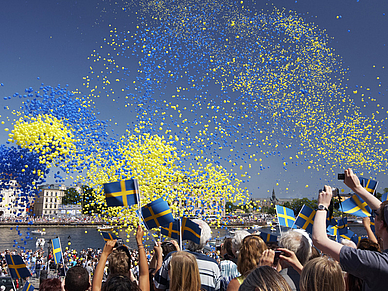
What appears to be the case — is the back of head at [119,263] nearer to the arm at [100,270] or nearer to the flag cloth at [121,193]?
the arm at [100,270]

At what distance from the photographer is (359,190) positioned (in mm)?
3232

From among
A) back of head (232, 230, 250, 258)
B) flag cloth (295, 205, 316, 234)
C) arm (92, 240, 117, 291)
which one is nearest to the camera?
arm (92, 240, 117, 291)

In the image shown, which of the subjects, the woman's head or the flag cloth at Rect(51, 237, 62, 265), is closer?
the woman's head

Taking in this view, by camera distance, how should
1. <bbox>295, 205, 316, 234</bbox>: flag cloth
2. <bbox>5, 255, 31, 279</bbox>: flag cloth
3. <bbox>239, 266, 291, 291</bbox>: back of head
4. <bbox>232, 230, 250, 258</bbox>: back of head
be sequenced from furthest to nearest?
<bbox>5, 255, 31, 279</bbox>: flag cloth, <bbox>295, 205, 316, 234</bbox>: flag cloth, <bbox>232, 230, 250, 258</bbox>: back of head, <bbox>239, 266, 291, 291</bbox>: back of head

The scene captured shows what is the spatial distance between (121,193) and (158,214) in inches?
28.9

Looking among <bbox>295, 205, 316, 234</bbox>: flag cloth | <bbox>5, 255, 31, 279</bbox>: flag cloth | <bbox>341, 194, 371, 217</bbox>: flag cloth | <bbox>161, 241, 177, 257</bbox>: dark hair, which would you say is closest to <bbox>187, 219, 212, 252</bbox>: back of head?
<bbox>161, 241, 177, 257</bbox>: dark hair

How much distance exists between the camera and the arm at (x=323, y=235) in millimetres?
2189

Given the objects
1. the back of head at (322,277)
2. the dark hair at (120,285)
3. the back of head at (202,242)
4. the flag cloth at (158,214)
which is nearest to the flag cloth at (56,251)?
the flag cloth at (158,214)

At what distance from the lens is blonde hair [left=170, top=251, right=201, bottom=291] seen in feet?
7.91

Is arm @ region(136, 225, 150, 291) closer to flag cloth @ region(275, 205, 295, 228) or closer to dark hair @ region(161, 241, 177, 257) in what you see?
dark hair @ region(161, 241, 177, 257)

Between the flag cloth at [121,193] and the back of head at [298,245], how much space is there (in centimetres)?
288

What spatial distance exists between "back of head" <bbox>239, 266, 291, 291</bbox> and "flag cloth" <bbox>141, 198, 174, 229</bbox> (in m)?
3.74

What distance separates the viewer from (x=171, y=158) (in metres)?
10.9

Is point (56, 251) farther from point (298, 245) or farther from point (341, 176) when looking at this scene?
point (341, 176)
